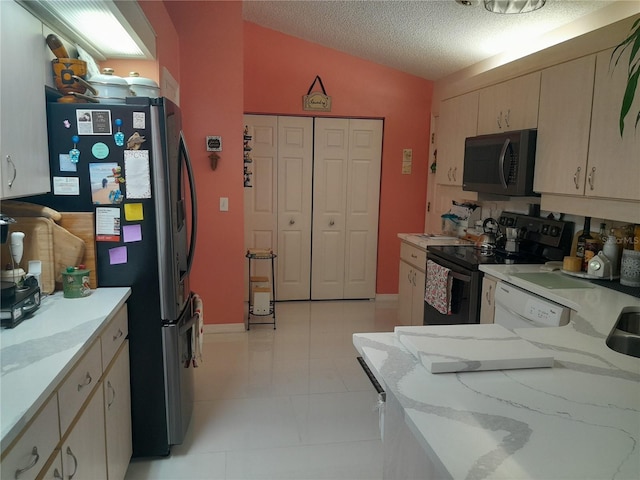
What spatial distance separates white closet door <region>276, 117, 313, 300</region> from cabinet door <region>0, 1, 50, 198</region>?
3.06 meters

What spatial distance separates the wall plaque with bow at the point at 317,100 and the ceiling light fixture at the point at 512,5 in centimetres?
260

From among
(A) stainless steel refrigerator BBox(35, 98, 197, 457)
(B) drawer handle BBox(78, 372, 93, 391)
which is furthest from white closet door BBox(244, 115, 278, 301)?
(B) drawer handle BBox(78, 372, 93, 391)

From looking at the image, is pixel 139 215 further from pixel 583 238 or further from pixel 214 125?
pixel 583 238

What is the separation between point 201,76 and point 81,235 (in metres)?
2.20

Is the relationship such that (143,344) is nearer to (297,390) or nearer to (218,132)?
(297,390)

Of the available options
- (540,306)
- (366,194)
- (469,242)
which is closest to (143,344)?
(540,306)

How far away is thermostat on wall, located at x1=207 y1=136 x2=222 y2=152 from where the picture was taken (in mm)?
3936

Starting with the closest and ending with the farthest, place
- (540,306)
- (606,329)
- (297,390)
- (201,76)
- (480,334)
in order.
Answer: (480,334) < (606,329) < (540,306) < (297,390) < (201,76)

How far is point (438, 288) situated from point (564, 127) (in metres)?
1.38

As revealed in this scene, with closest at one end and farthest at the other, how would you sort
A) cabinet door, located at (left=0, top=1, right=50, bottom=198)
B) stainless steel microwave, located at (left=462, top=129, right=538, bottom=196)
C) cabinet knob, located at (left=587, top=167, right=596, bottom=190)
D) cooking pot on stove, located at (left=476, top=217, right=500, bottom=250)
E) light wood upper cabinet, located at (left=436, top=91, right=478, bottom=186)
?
cabinet door, located at (left=0, top=1, right=50, bottom=198), cabinet knob, located at (left=587, top=167, right=596, bottom=190), stainless steel microwave, located at (left=462, top=129, right=538, bottom=196), cooking pot on stove, located at (left=476, top=217, right=500, bottom=250), light wood upper cabinet, located at (left=436, top=91, right=478, bottom=186)

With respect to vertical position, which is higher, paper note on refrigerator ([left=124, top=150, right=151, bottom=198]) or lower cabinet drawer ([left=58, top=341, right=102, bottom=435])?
paper note on refrigerator ([left=124, top=150, right=151, bottom=198])

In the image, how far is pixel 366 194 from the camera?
5199mm

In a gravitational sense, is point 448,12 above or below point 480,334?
above

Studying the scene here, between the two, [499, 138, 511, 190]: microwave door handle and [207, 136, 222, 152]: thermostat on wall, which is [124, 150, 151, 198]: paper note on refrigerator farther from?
[499, 138, 511, 190]: microwave door handle
